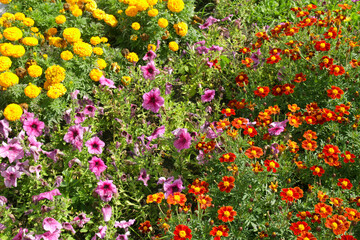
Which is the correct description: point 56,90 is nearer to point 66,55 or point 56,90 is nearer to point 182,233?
point 66,55

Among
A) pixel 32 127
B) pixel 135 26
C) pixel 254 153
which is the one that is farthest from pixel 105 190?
pixel 135 26

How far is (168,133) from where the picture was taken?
3.55 m

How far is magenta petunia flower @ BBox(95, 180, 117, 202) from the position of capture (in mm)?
2837

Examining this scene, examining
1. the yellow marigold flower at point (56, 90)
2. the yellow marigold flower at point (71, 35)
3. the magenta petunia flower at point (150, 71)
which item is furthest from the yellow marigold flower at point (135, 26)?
the yellow marigold flower at point (56, 90)

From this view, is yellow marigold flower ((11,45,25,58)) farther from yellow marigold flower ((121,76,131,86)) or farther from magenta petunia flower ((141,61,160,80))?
magenta petunia flower ((141,61,160,80))

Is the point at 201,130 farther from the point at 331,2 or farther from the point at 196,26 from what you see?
the point at 331,2

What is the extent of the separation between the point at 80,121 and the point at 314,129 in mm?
2216

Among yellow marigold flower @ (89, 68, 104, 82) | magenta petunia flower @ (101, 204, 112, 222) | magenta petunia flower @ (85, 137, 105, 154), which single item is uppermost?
yellow marigold flower @ (89, 68, 104, 82)

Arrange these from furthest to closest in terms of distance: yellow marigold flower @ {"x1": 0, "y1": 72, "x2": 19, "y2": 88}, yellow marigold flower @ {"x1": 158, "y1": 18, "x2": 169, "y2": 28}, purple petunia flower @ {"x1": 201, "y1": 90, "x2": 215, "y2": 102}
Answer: yellow marigold flower @ {"x1": 158, "y1": 18, "x2": 169, "y2": 28} < purple petunia flower @ {"x1": 201, "y1": 90, "x2": 215, "y2": 102} < yellow marigold flower @ {"x1": 0, "y1": 72, "x2": 19, "y2": 88}

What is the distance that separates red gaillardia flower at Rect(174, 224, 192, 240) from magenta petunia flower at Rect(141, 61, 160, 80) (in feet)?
5.81

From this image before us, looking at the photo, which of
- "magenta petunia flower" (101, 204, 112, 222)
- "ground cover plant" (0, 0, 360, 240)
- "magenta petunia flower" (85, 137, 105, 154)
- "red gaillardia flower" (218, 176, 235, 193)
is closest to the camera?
"red gaillardia flower" (218, 176, 235, 193)

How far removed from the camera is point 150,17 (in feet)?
14.1

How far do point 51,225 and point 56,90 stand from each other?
1267 mm

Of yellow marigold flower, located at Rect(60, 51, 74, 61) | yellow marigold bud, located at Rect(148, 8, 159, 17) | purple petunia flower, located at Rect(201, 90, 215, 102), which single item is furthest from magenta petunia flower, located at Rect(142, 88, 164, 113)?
yellow marigold bud, located at Rect(148, 8, 159, 17)
